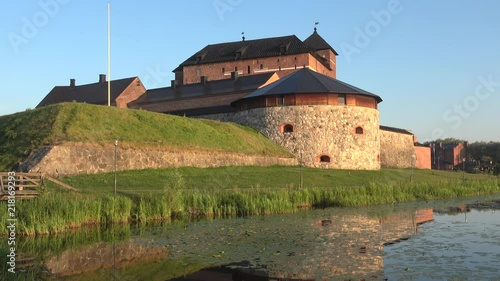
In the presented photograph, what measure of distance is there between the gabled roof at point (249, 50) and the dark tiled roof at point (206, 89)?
9.70 m

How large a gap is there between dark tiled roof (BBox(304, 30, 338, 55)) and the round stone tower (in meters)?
28.9

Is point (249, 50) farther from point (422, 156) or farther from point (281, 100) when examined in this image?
point (281, 100)

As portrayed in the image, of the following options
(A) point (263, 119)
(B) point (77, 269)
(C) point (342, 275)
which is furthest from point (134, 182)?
(A) point (263, 119)

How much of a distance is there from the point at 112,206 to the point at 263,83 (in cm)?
3088

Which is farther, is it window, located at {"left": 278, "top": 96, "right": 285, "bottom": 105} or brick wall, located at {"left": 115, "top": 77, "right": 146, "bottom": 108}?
brick wall, located at {"left": 115, "top": 77, "right": 146, "bottom": 108}

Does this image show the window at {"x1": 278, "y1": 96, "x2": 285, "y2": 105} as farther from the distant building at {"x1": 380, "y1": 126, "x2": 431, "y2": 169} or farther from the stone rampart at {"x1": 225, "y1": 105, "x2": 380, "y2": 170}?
the distant building at {"x1": 380, "y1": 126, "x2": 431, "y2": 169}

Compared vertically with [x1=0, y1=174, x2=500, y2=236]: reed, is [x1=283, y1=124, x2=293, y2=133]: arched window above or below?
above

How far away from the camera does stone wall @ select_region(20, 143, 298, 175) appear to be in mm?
21797

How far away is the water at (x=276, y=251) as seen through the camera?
9.28 metres

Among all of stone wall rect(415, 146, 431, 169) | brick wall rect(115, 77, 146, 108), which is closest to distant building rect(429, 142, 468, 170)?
stone wall rect(415, 146, 431, 169)

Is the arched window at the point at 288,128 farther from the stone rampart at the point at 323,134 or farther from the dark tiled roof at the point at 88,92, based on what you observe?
the dark tiled roof at the point at 88,92

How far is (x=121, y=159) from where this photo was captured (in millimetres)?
24562

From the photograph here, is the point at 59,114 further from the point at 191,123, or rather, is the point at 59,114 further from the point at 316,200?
the point at 316,200

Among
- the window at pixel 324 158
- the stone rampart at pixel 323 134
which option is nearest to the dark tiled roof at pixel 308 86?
the stone rampart at pixel 323 134
